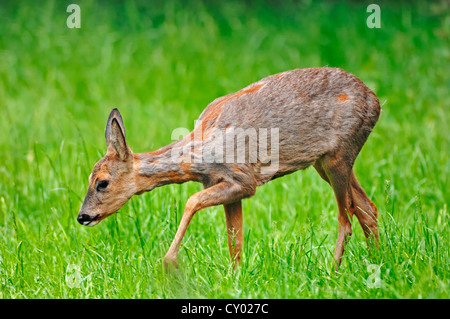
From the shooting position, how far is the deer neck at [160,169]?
4.81 meters

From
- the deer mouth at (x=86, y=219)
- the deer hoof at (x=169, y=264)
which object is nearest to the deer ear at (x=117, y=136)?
the deer mouth at (x=86, y=219)

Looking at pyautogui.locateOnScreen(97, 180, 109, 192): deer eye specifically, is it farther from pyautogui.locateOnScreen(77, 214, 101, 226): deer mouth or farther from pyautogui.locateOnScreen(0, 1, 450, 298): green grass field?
pyautogui.locateOnScreen(0, 1, 450, 298): green grass field

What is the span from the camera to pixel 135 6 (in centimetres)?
1173

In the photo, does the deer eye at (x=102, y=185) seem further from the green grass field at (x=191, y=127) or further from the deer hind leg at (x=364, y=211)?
the deer hind leg at (x=364, y=211)

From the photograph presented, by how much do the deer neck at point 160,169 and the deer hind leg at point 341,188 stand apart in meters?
1.04

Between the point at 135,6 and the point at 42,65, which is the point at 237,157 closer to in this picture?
the point at 42,65

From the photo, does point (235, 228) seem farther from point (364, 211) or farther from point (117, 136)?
point (117, 136)

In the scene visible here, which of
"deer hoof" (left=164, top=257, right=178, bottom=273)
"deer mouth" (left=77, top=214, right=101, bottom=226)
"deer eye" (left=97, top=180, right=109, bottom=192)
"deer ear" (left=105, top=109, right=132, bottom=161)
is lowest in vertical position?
"deer hoof" (left=164, top=257, right=178, bottom=273)

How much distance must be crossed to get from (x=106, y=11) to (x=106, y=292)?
773cm

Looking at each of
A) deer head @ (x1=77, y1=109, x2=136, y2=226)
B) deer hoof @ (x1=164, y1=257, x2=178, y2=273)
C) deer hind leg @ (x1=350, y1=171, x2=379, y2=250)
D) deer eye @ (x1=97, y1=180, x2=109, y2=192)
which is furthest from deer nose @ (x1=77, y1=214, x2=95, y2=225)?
deer hind leg @ (x1=350, y1=171, x2=379, y2=250)

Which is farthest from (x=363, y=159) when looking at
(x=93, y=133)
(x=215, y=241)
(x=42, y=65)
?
(x=42, y=65)

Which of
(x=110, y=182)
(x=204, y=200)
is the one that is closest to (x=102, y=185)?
(x=110, y=182)

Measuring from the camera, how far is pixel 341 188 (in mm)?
5426

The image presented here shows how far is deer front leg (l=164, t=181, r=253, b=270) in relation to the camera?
4.54 m
